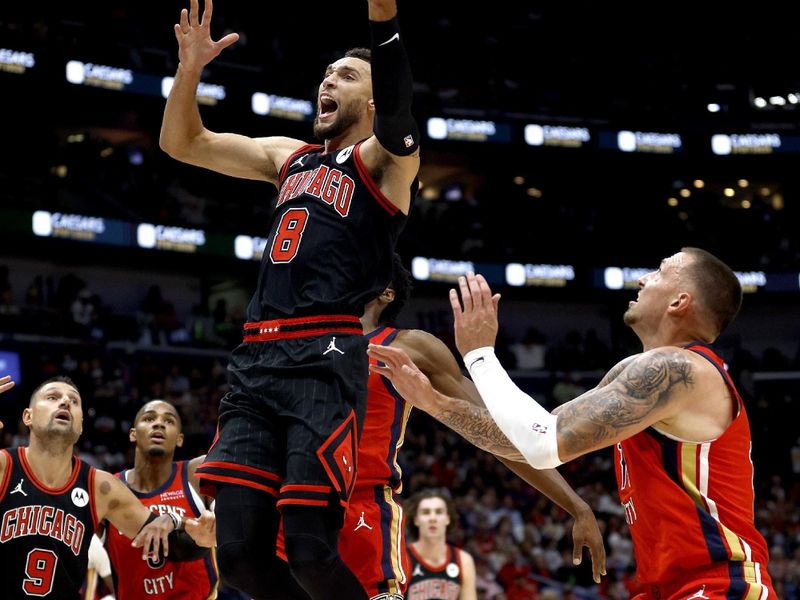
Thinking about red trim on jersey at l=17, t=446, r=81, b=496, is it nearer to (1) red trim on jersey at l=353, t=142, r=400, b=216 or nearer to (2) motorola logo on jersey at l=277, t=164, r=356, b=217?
(2) motorola logo on jersey at l=277, t=164, r=356, b=217

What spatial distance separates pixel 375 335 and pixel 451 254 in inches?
673

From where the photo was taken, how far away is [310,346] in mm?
3887

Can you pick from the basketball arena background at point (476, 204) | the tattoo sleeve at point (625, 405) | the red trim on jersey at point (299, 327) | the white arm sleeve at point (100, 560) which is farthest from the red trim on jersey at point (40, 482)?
the basketball arena background at point (476, 204)

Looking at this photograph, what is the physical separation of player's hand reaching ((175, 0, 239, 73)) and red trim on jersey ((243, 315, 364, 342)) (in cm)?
110

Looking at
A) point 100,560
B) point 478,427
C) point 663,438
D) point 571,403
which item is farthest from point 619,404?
point 100,560

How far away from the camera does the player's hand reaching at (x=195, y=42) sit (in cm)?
434

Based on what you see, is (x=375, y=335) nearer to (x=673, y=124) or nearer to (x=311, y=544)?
(x=311, y=544)

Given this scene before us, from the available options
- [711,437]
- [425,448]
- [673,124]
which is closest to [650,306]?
[711,437]

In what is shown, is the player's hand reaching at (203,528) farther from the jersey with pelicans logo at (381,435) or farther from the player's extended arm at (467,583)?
the player's extended arm at (467,583)

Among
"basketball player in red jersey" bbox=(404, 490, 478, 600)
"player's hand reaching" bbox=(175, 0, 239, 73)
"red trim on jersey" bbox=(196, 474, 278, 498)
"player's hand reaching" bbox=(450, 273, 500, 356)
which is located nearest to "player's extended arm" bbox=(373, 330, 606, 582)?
"player's hand reaching" bbox=(450, 273, 500, 356)

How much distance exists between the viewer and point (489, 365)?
152 inches

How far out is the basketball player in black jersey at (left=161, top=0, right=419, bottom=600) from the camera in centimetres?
373

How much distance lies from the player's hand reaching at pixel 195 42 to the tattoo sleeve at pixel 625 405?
6.42 ft

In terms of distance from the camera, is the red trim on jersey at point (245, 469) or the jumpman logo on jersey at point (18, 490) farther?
the jumpman logo on jersey at point (18, 490)
